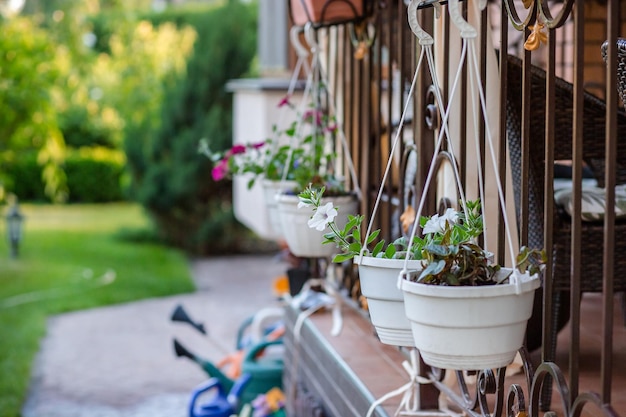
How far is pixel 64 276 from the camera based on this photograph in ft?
36.2

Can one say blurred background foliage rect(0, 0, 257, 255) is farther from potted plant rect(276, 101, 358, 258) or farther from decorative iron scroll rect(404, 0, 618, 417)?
decorative iron scroll rect(404, 0, 618, 417)

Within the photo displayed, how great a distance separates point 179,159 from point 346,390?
9.55 m

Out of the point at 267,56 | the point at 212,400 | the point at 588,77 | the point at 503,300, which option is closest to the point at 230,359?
the point at 212,400

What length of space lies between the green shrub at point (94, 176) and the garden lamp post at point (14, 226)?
6579mm

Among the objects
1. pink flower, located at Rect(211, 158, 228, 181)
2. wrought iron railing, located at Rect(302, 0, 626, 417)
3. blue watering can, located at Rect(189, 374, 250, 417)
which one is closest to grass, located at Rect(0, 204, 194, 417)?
blue watering can, located at Rect(189, 374, 250, 417)

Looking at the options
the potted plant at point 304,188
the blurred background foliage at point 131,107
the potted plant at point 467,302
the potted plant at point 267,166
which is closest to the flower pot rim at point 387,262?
the potted plant at point 467,302

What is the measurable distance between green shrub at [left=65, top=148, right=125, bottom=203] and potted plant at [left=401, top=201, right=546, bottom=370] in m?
17.2

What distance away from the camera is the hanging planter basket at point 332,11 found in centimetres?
296

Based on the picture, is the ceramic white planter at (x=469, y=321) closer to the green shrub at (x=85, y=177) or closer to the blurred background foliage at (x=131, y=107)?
the blurred background foliage at (x=131, y=107)

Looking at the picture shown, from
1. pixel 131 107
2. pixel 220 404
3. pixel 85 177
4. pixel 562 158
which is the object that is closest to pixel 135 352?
pixel 220 404

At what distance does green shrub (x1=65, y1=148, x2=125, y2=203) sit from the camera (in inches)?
728

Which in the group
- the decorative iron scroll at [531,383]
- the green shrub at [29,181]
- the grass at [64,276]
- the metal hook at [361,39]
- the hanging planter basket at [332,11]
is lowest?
the grass at [64,276]

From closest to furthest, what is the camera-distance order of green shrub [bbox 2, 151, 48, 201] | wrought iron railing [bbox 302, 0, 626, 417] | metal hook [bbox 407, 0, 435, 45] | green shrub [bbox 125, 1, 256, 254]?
wrought iron railing [bbox 302, 0, 626, 417] < metal hook [bbox 407, 0, 435, 45] < green shrub [bbox 125, 1, 256, 254] < green shrub [bbox 2, 151, 48, 201]

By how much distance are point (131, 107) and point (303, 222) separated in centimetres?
1360
